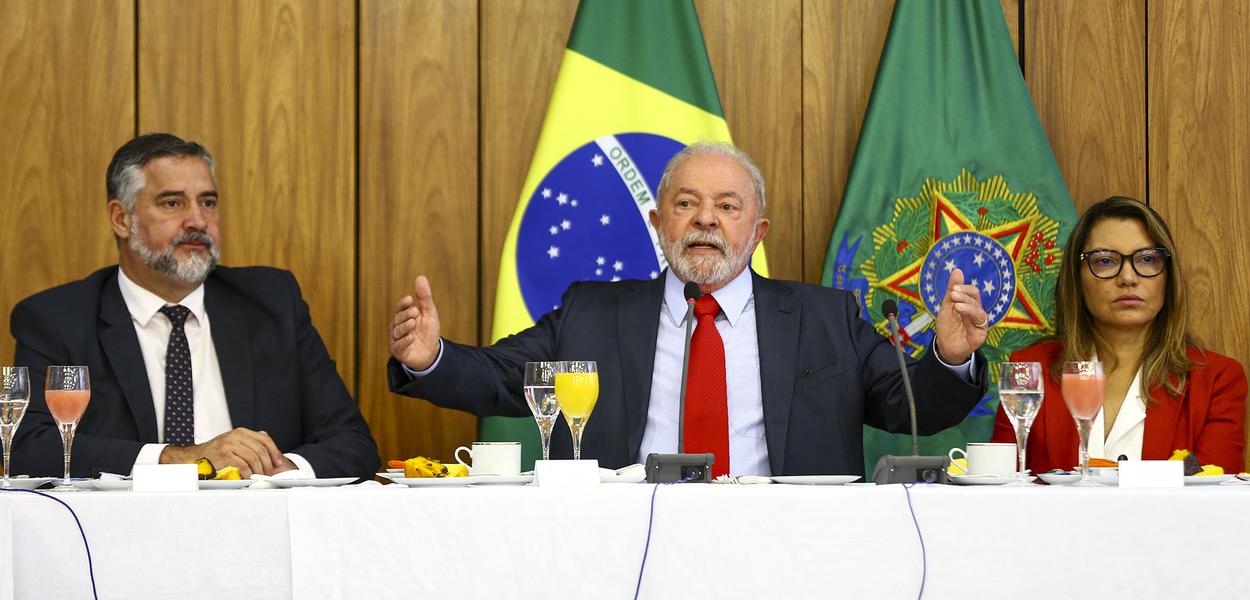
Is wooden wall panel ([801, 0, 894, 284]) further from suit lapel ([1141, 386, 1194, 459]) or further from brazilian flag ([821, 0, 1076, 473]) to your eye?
suit lapel ([1141, 386, 1194, 459])

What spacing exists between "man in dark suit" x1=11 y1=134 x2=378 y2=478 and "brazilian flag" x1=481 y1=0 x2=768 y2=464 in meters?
0.59

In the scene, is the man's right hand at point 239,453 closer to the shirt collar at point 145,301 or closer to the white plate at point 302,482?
the white plate at point 302,482

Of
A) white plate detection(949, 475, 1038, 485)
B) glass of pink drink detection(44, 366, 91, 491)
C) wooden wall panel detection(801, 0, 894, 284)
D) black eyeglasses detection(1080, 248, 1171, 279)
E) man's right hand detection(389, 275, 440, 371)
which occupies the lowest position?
white plate detection(949, 475, 1038, 485)

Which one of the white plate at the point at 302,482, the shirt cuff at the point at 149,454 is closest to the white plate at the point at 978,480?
the white plate at the point at 302,482

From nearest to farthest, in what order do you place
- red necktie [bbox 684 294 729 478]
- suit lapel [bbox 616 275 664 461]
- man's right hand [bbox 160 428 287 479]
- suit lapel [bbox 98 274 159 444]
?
man's right hand [bbox 160 428 287 479] → red necktie [bbox 684 294 729 478] → suit lapel [bbox 616 275 664 461] → suit lapel [bbox 98 274 159 444]

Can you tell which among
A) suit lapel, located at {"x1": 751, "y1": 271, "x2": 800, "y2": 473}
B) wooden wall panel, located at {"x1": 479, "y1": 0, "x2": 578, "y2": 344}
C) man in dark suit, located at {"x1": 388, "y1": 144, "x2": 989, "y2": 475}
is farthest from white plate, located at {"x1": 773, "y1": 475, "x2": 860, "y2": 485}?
wooden wall panel, located at {"x1": 479, "y1": 0, "x2": 578, "y2": 344}

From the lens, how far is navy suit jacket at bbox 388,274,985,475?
320 cm

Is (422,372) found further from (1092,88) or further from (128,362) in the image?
(1092,88)

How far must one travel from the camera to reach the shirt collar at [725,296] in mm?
3365

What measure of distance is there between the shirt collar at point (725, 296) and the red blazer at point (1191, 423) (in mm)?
765

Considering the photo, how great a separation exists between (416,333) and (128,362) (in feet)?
3.12

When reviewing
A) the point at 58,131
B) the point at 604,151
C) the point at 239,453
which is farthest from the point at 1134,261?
the point at 58,131

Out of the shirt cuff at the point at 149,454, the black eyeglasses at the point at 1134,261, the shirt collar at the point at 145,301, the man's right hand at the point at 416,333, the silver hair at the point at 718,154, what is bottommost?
the shirt cuff at the point at 149,454

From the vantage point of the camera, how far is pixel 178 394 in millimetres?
3400
